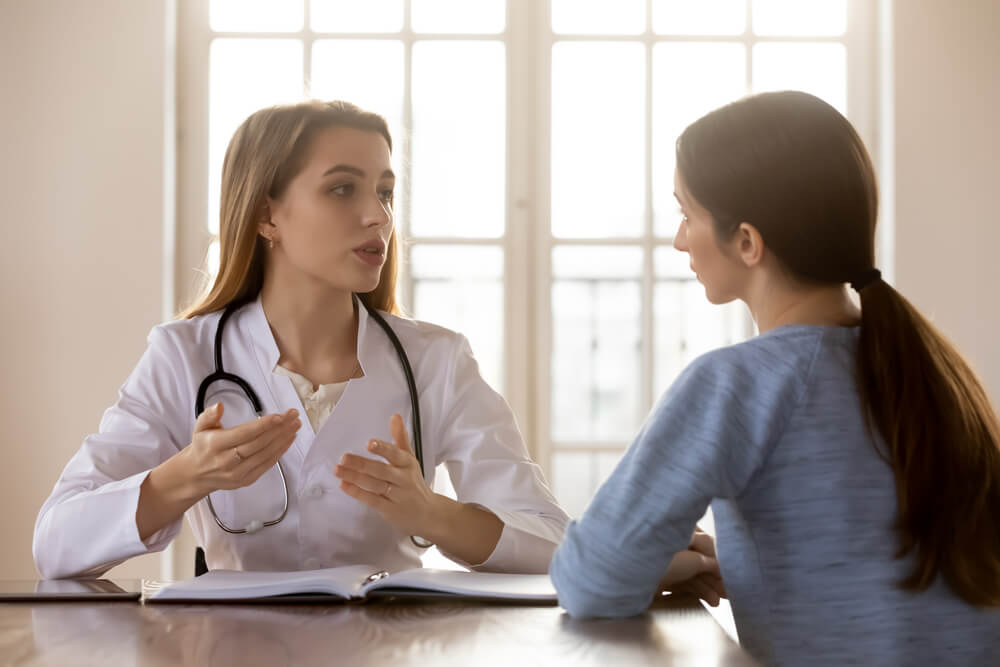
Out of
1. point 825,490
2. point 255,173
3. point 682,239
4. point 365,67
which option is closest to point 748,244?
point 682,239

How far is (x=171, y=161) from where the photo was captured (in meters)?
2.78

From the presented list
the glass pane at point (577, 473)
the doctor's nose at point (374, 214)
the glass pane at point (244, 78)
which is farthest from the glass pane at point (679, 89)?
the doctor's nose at point (374, 214)

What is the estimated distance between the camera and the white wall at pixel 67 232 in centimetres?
268

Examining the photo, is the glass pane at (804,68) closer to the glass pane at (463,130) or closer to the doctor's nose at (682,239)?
the glass pane at (463,130)

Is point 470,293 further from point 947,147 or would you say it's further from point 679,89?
point 947,147

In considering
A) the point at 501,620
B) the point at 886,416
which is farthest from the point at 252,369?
the point at 886,416

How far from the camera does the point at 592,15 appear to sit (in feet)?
9.43

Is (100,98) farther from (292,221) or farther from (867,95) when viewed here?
(867,95)

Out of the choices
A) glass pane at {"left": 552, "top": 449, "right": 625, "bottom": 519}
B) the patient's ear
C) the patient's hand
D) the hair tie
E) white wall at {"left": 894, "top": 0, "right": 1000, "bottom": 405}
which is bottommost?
glass pane at {"left": 552, "top": 449, "right": 625, "bottom": 519}

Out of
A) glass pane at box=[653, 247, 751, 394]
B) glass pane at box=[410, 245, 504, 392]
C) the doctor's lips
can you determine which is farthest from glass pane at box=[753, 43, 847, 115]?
the doctor's lips

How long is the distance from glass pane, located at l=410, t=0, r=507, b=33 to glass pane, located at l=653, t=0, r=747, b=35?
46cm

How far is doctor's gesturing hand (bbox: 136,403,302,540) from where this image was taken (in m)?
1.21

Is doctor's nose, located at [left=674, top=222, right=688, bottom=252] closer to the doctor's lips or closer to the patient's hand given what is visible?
the patient's hand

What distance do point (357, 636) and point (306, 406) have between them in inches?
27.7
